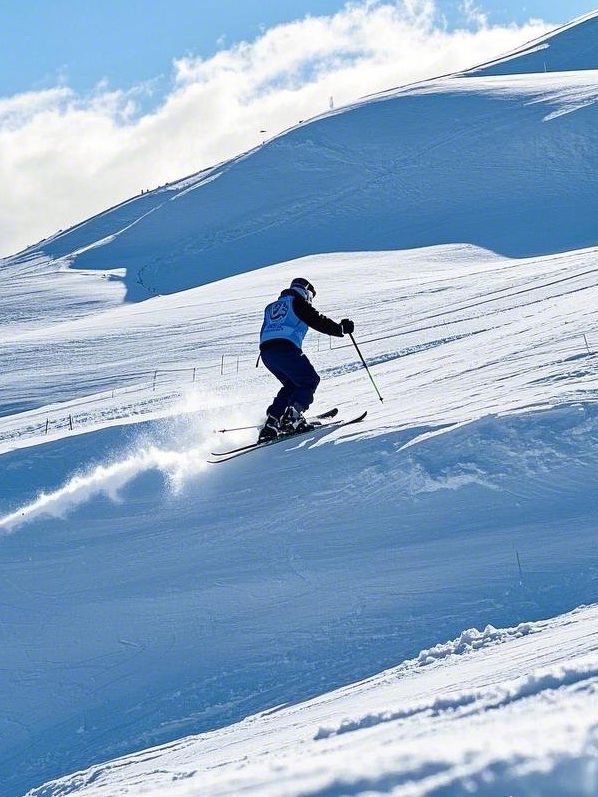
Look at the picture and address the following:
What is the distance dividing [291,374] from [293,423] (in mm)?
535

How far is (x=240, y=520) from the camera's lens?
7805 mm

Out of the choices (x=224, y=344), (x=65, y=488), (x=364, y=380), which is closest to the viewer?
(x=65, y=488)

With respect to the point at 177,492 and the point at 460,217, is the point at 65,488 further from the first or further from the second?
the point at 460,217

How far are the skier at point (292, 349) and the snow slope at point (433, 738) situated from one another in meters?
4.90

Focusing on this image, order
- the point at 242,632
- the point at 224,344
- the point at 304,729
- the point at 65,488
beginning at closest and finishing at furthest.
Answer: the point at 304,729 < the point at 242,632 < the point at 65,488 < the point at 224,344

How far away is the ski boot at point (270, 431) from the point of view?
32.1 ft

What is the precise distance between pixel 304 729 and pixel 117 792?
92 centimetres

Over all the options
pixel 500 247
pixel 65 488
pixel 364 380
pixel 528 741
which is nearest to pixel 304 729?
pixel 528 741

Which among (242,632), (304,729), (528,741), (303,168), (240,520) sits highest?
(303,168)

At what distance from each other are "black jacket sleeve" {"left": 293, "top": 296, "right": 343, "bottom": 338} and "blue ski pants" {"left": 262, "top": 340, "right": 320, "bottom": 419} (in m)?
0.31

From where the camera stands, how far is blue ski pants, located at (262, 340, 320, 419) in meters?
10.1

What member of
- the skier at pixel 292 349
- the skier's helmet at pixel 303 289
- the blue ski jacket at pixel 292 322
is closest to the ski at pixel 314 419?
the skier at pixel 292 349

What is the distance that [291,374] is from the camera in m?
10.2

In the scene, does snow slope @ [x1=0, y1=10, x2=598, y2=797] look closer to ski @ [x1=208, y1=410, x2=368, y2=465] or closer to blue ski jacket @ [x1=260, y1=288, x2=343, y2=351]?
ski @ [x1=208, y1=410, x2=368, y2=465]
